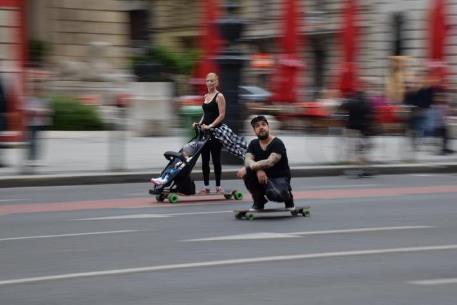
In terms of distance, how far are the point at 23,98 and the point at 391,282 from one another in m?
14.5

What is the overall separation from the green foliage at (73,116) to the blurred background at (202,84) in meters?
0.03

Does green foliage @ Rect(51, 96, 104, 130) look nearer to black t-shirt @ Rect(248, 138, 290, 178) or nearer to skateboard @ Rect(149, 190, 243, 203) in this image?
skateboard @ Rect(149, 190, 243, 203)

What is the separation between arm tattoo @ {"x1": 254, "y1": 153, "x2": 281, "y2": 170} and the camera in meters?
12.9

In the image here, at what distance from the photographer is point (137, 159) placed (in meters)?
22.5

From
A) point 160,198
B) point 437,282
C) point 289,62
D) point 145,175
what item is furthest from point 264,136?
point 289,62

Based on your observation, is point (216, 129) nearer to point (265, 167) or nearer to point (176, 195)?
point (176, 195)

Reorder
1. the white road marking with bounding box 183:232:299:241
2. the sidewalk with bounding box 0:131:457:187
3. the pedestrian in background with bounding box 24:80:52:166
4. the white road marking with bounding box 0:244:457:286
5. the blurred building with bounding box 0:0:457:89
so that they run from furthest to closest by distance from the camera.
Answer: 1. the blurred building with bounding box 0:0:457:89
2. the pedestrian in background with bounding box 24:80:52:166
3. the sidewalk with bounding box 0:131:457:187
4. the white road marking with bounding box 183:232:299:241
5. the white road marking with bounding box 0:244:457:286

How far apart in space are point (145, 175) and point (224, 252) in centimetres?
936

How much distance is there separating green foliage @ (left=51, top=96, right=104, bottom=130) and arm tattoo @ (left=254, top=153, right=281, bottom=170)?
1687 centimetres

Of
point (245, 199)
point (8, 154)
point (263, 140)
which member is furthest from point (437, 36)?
point (263, 140)

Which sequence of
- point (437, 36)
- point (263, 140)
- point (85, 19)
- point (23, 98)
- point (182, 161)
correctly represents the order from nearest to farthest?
point (263, 140) → point (182, 161) → point (23, 98) → point (437, 36) → point (85, 19)

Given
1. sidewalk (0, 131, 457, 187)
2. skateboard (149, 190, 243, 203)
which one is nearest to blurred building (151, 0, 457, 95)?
sidewalk (0, 131, 457, 187)

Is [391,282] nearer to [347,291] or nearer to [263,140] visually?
[347,291]

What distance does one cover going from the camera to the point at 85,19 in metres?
34.0
